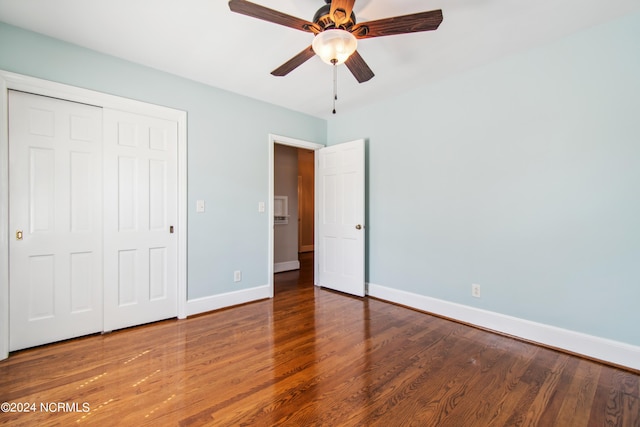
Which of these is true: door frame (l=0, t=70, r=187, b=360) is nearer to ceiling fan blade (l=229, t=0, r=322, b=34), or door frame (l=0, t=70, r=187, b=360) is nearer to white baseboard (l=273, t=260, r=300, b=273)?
ceiling fan blade (l=229, t=0, r=322, b=34)

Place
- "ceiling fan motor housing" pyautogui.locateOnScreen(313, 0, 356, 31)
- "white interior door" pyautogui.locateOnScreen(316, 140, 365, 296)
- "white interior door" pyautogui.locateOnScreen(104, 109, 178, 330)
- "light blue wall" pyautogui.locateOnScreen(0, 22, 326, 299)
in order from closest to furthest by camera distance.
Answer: "ceiling fan motor housing" pyautogui.locateOnScreen(313, 0, 356, 31), "light blue wall" pyautogui.locateOnScreen(0, 22, 326, 299), "white interior door" pyautogui.locateOnScreen(104, 109, 178, 330), "white interior door" pyautogui.locateOnScreen(316, 140, 365, 296)

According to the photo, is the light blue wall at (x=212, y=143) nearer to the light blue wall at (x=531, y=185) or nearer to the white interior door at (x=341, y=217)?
the white interior door at (x=341, y=217)

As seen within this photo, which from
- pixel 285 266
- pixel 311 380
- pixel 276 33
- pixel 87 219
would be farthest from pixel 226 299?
pixel 276 33

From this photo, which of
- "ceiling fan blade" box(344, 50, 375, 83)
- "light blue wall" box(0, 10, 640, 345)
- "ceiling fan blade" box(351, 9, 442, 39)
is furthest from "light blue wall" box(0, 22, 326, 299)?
"ceiling fan blade" box(351, 9, 442, 39)

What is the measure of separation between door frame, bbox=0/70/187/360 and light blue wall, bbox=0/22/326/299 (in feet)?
0.21

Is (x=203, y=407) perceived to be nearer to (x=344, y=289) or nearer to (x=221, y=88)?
(x=344, y=289)

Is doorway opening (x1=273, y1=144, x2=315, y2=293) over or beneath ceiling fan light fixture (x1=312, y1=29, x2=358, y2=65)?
beneath

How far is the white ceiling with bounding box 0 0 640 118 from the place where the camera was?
1987 millimetres

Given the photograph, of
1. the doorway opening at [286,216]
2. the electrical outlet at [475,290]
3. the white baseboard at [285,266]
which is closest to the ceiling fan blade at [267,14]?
the electrical outlet at [475,290]

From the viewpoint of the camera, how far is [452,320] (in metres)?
3.01

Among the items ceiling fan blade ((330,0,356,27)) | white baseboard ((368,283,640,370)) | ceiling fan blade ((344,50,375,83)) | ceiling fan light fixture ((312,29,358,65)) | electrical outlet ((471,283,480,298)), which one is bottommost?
white baseboard ((368,283,640,370))

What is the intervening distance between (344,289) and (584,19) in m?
3.54

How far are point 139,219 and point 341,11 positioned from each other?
2574 mm

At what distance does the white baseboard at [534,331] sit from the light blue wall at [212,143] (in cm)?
202
